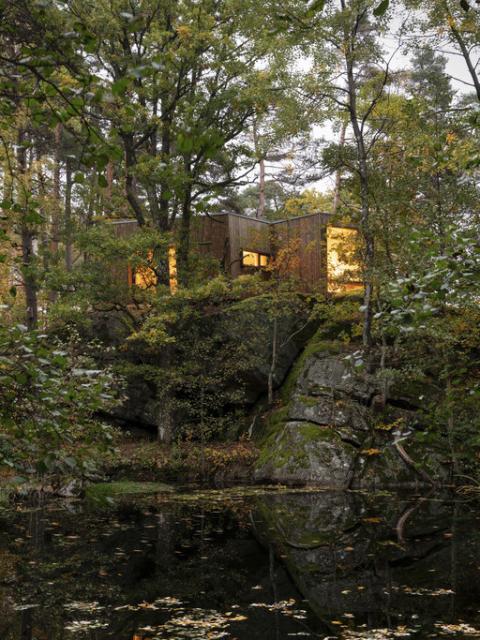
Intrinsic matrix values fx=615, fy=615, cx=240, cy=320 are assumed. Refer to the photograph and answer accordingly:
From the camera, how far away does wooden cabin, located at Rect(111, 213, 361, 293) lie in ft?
68.9

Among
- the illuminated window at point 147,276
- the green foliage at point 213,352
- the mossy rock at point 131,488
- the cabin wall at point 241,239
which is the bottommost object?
the mossy rock at point 131,488

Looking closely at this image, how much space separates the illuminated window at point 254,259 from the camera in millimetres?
22984

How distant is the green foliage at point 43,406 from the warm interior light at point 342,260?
14978 mm

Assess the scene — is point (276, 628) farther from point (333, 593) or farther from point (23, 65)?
point (23, 65)

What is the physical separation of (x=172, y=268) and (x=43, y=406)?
58.7 feet

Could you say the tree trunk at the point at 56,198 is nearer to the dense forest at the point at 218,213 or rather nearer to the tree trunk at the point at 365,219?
the dense forest at the point at 218,213

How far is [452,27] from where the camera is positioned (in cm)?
1578

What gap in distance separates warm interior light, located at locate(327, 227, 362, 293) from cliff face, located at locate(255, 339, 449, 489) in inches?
90.9

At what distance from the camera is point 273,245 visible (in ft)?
77.5

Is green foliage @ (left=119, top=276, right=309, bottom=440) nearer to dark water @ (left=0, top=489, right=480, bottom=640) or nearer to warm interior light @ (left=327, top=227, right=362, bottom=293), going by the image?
warm interior light @ (left=327, top=227, right=362, bottom=293)

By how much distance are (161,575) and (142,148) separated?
60.1ft

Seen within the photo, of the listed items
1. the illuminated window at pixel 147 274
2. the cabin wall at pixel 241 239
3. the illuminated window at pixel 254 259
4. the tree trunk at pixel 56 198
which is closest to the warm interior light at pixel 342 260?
the cabin wall at pixel 241 239

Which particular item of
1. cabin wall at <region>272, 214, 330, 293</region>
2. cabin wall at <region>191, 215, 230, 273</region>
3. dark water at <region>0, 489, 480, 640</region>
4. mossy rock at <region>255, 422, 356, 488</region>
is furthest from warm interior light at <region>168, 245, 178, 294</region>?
dark water at <region>0, 489, 480, 640</region>

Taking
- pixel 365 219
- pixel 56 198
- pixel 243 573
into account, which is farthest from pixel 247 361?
pixel 243 573
